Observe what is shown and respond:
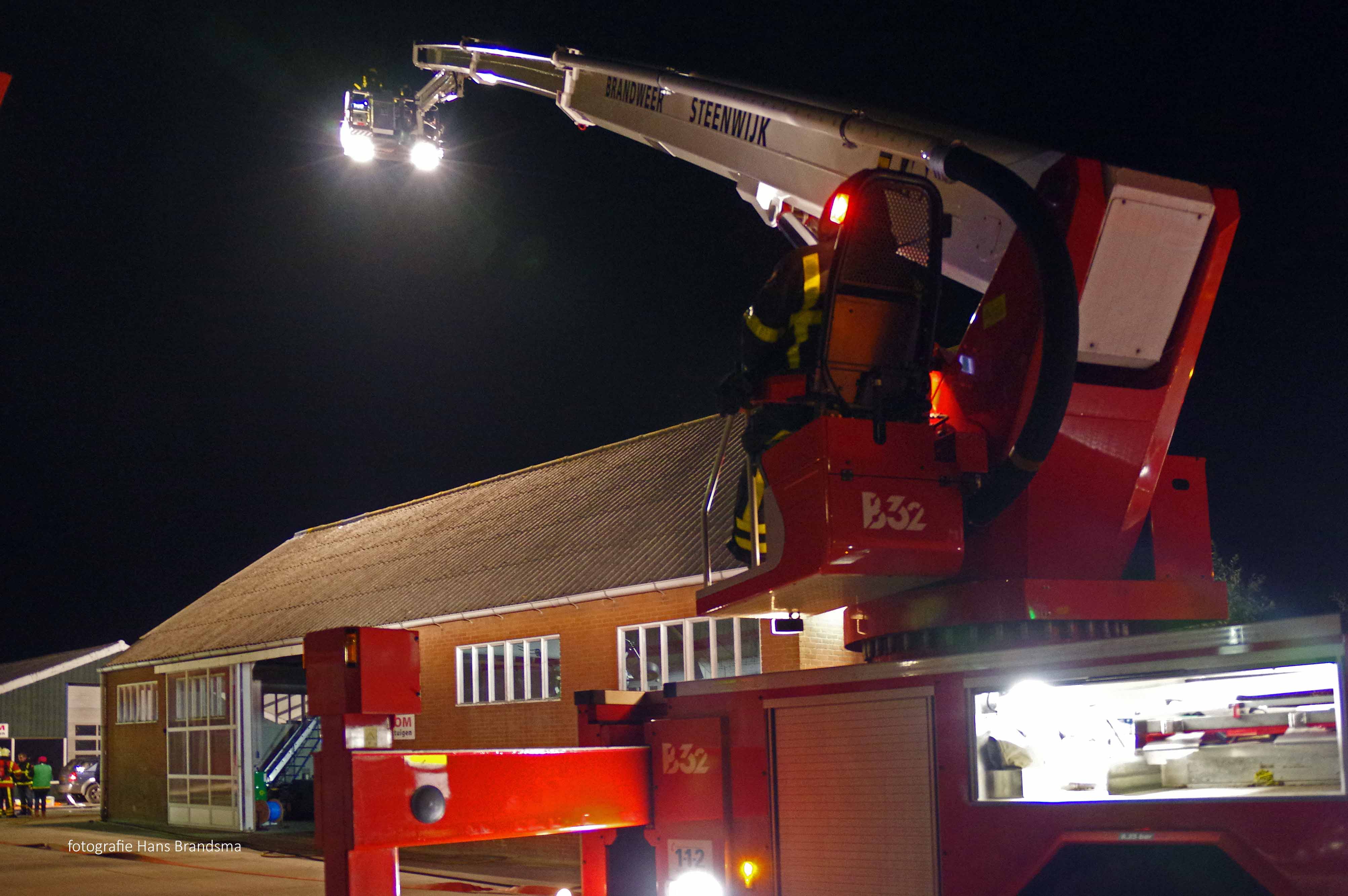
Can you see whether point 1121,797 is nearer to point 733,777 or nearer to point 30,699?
point 733,777

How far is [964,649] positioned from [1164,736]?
93 centimetres

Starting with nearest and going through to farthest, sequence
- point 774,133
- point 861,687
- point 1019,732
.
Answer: point 1019,732
point 861,687
point 774,133

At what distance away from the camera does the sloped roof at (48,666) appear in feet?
165

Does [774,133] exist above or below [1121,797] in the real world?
above

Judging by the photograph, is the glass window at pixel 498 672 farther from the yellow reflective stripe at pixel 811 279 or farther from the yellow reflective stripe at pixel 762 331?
the yellow reflective stripe at pixel 811 279

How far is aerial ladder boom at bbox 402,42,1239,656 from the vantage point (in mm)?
4199

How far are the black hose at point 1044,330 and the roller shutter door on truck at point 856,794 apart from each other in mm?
824

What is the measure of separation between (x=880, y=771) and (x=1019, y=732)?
0.52 metres

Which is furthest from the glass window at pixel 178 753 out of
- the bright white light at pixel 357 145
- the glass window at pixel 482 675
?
the bright white light at pixel 357 145

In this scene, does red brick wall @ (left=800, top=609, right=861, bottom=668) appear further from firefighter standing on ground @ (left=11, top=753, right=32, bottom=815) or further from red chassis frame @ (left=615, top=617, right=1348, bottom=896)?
firefighter standing on ground @ (left=11, top=753, right=32, bottom=815)

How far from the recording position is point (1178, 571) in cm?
463

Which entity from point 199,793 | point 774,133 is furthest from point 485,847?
point 774,133

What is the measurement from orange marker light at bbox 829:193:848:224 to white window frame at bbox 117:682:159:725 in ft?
88.6

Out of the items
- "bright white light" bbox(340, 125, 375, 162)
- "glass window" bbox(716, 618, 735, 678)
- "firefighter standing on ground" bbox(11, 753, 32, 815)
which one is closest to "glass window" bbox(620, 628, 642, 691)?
"glass window" bbox(716, 618, 735, 678)
